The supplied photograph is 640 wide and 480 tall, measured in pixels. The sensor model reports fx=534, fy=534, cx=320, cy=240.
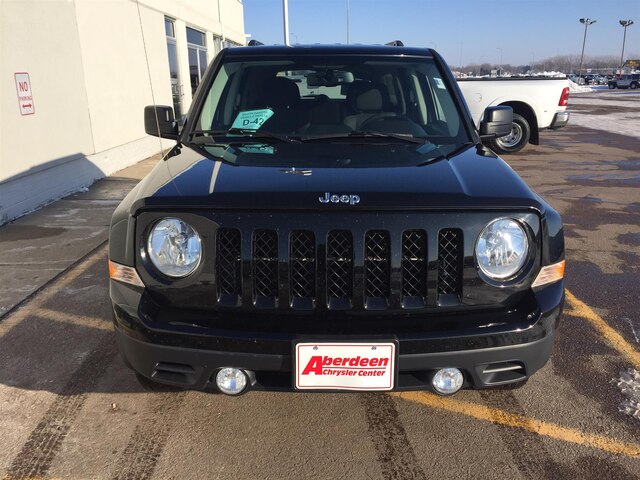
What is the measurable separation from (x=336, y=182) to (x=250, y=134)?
1.04 m

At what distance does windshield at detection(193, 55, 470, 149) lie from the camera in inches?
126

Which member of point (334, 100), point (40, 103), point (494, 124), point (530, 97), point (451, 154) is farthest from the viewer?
point (530, 97)

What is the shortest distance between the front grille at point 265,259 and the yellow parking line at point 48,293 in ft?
7.83

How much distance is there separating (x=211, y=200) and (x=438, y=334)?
105cm

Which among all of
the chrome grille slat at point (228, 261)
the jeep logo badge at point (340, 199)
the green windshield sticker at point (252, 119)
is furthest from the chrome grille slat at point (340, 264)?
the green windshield sticker at point (252, 119)

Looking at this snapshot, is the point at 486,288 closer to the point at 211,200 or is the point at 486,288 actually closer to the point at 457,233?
the point at 457,233

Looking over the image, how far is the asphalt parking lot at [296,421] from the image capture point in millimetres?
2348

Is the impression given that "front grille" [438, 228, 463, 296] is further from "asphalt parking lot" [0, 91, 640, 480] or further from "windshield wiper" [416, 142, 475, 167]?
"asphalt parking lot" [0, 91, 640, 480]

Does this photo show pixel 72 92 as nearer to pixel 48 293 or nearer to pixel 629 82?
pixel 48 293

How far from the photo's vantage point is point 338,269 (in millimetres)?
2154

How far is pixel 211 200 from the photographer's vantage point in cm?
216

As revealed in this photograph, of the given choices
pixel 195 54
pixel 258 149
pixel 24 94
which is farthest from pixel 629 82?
pixel 258 149

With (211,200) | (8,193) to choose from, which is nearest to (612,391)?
(211,200)

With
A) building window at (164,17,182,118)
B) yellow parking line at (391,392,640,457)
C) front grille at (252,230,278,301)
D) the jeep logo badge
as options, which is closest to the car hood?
the jeep logo badge
